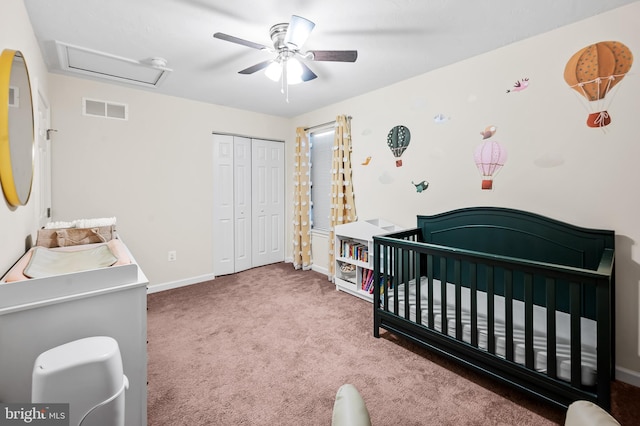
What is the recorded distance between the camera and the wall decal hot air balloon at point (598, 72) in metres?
1.80

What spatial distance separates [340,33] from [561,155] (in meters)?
1.78

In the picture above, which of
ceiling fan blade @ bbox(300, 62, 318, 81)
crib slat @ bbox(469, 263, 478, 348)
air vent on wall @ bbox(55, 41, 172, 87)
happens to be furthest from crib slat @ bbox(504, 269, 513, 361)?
air vent on wall @ bbox(55, 41, 172, 87)

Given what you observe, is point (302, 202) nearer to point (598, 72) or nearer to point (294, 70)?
point (294, 70)

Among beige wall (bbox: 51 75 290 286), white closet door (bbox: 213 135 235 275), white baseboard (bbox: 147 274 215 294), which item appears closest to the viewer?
beige wall (bbox: 51 75 290 286)

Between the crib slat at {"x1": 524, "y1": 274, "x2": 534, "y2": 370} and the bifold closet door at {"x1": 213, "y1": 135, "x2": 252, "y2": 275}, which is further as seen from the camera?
the bifold closet door at {"x1": 213, "y1": 135, "x2": 252, "y2": 275}

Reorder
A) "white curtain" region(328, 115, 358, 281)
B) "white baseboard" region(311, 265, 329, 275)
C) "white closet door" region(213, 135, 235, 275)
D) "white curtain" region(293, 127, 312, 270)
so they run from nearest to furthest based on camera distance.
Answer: "white curtain" region(328, 115, 358, 281) → "white closet door" region(213, 135, 235, 275) → "white baseboard" region(311, 265, 329, 275) → "white curtain" region(293, 127, 312, 270)

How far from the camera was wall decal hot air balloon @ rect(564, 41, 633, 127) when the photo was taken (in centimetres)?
180

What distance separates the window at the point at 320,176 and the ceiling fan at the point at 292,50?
70.6 inches

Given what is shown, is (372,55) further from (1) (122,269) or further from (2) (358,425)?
(2) (358,425)

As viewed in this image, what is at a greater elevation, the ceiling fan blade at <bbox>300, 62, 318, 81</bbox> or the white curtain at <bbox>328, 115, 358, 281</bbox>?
the ceiling fan blade at <bbox>300, 62, 318, 81</bbox>

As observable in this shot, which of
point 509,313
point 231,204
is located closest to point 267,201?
point 231,204

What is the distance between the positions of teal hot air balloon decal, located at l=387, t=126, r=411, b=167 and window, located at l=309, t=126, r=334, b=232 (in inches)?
40.8

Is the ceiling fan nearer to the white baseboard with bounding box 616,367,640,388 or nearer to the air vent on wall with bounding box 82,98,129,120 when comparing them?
the air vent on wall with bounding box 82,98,129,120

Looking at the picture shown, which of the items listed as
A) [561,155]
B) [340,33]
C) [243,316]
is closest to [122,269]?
[243,316]
